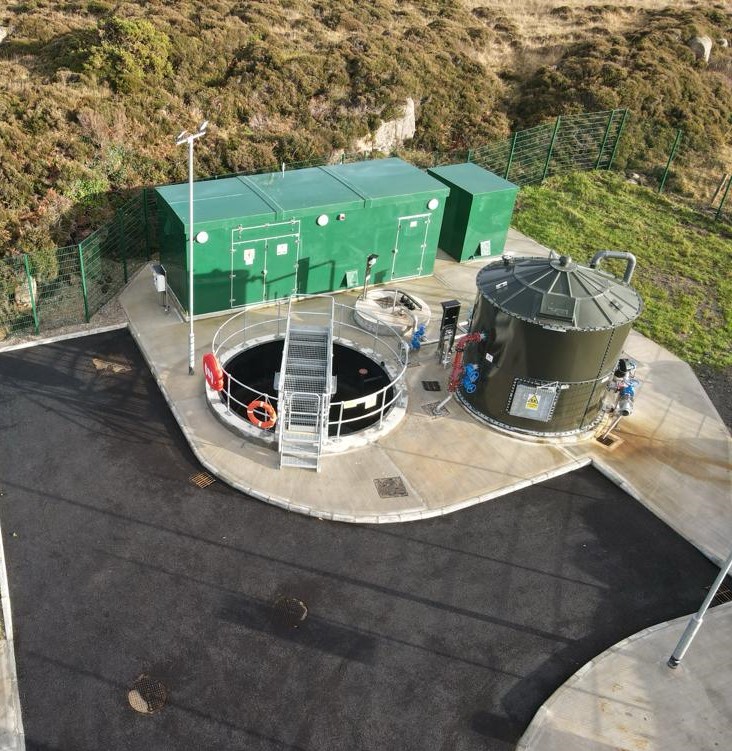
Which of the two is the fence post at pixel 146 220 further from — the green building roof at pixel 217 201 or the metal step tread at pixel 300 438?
the metal step tread at pixel 300 438

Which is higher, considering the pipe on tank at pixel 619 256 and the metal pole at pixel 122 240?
the pipe on tank at pixel 619 256

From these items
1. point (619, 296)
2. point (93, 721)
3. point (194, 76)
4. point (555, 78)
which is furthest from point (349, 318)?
point (555, 78)

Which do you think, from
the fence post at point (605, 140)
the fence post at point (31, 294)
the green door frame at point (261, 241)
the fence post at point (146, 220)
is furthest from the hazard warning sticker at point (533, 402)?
the fence post at point (605, 140)

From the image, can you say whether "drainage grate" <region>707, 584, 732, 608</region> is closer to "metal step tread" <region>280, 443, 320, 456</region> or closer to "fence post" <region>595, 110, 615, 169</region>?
"metal step tread" <region>280, 443, 320, 456</region>

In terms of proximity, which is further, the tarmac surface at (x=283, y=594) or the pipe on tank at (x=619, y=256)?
the pipe on tank at (x=619, y=256)

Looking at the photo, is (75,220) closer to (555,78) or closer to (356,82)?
(356,82)

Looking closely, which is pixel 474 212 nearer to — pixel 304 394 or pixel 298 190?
pixel 298 190
